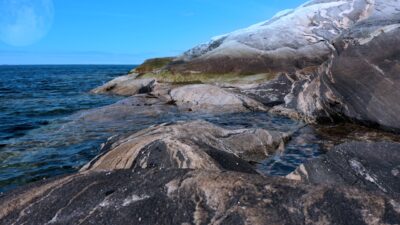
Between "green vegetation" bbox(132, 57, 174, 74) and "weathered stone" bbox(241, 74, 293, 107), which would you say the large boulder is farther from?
"green vegetation" bbox(132, 57, 174, 74)

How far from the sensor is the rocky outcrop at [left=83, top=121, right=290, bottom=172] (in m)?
6.14

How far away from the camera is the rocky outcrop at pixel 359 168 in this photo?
5500mm

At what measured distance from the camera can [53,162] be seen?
9.46m

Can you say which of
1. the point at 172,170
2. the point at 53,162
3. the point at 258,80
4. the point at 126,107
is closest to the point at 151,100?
the point at 126,107

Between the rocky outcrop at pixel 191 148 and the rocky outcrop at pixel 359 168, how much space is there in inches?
37.7

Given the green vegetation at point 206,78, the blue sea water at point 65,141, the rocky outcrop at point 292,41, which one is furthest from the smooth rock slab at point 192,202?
the rocky outcrop at point 292,41

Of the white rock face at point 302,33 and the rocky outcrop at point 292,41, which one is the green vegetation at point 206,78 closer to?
the rocky outcrop at point 292,41

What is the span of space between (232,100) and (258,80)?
3.58 metres

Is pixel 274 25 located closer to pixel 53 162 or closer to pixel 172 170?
pixel 53 162

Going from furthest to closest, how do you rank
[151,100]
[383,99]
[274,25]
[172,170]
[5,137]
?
1. [274,25]
2. [151,100]
3. [5,137]
4. [383,99]
5. [172,170]

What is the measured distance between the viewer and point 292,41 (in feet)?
72.8

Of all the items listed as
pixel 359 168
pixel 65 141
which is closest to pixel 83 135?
pixel 65 141

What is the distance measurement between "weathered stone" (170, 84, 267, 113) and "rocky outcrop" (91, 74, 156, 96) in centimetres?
566

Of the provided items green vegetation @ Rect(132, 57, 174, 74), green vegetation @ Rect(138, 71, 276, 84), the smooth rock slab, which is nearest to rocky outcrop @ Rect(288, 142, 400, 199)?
the smooth rock slab
